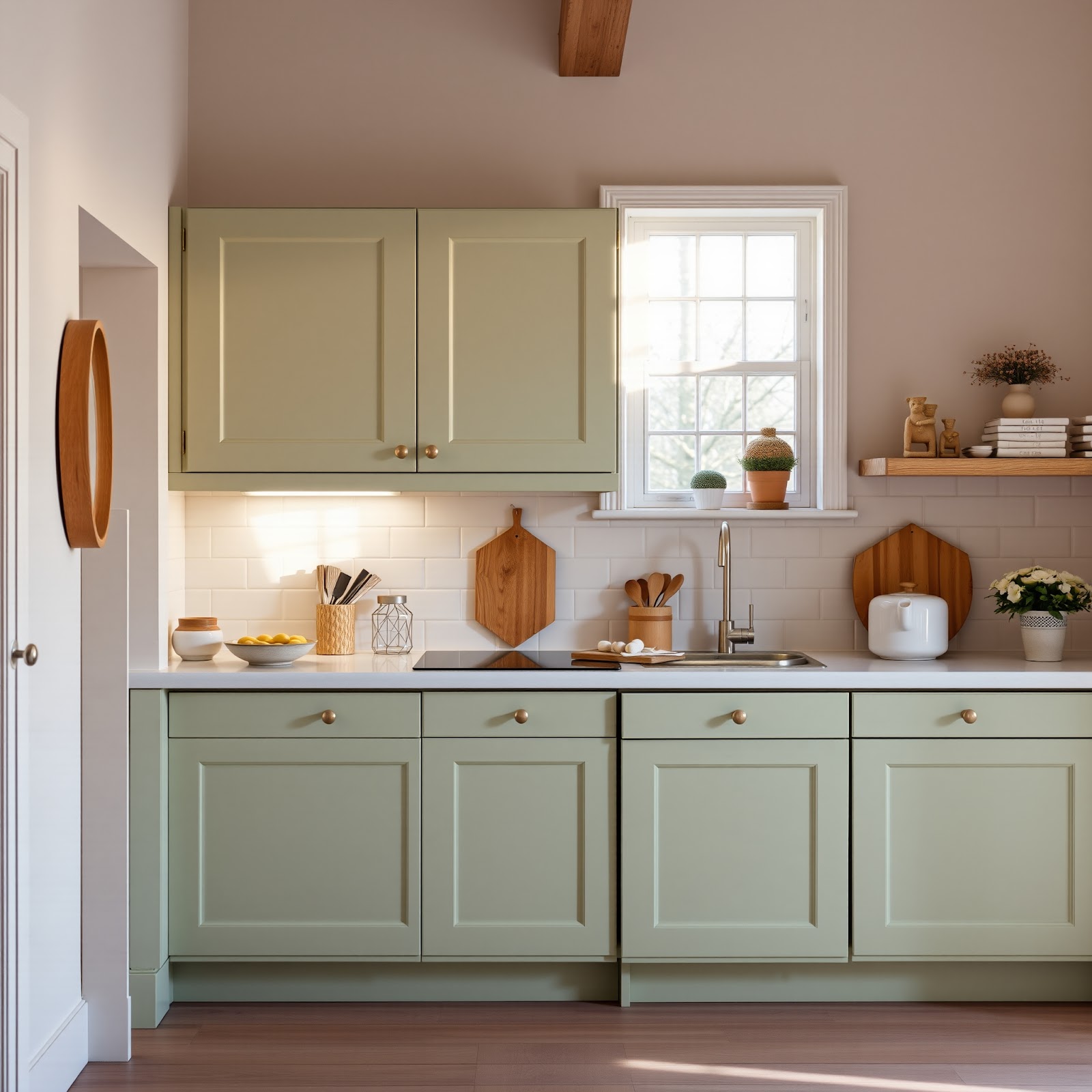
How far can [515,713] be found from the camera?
2.82m

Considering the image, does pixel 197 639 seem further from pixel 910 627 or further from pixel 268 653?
pixel 910 627

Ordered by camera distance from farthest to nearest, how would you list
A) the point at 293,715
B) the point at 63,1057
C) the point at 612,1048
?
the point at 293,715 → the point at 612,1048 → the point at 63,1057

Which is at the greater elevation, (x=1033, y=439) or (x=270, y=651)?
(x=1033, y=439)

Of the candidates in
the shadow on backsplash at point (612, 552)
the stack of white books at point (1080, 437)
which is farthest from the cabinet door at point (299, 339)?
the stack of white books at point (1080, 437)

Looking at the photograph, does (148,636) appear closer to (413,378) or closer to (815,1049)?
(413,378)

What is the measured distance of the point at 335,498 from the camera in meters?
3.40

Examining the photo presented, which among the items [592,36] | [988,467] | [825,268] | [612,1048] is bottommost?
[612,1048]

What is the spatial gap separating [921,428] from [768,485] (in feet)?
1.58

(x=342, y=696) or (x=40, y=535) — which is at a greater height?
(x=40, y=535)

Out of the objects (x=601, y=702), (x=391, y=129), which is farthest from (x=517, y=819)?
(x=391, y=129)

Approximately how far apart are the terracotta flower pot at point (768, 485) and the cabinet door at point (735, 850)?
856mm

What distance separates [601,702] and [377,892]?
767 millimetres

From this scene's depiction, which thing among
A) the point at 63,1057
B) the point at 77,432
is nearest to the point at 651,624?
the point at 77,432

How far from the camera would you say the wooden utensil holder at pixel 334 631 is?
325cm
